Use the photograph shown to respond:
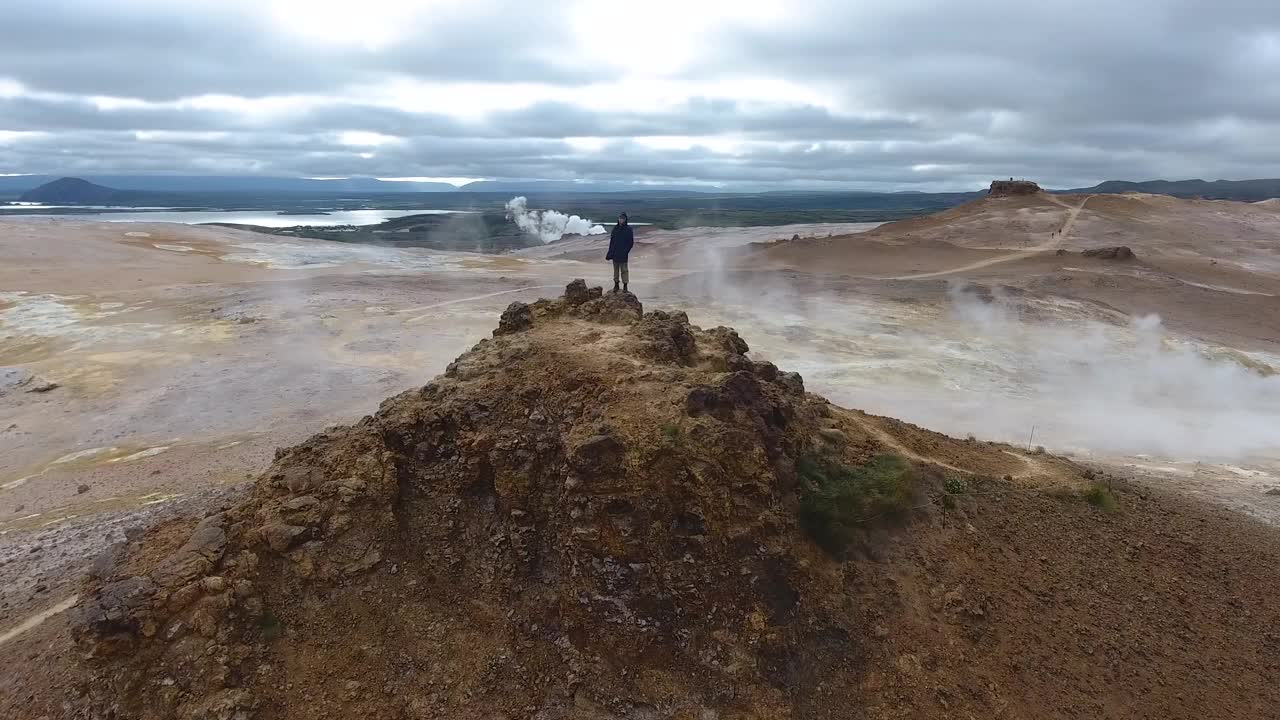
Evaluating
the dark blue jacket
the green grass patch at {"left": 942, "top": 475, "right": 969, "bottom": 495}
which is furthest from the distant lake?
the green grass patch at {"left": 942, "top": 475, "right": 969, "bottom": 495}

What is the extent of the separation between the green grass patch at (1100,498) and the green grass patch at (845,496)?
6.39 ft

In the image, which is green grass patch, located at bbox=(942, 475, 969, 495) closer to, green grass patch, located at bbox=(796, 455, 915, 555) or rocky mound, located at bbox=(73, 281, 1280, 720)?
rocky mound, located at bbox=(73, 281, 1280, 720)

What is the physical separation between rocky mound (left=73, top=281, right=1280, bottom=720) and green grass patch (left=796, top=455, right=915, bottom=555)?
0.8 inches

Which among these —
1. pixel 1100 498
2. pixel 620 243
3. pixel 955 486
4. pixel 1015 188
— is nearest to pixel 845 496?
pixel 955 486

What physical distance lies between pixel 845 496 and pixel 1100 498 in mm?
2928

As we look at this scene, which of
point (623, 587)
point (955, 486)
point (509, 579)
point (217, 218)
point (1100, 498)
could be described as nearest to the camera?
point (623, 587)

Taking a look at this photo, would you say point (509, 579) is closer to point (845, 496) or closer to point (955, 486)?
point (845, 496)

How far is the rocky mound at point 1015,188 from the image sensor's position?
40031 millimetres

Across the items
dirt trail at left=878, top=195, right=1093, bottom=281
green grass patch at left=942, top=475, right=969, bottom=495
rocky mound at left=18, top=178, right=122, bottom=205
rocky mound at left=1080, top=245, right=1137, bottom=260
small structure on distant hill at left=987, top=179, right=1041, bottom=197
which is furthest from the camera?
rocky mound at left=18, top=178, right=122, bottom=205

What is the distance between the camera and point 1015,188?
40.2 metres

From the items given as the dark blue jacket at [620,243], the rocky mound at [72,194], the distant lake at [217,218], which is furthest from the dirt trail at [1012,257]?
the rocky mound at [72,194]

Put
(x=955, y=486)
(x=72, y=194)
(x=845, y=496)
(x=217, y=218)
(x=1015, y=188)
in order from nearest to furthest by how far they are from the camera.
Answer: (x=845, y=496) < (x=955, y=486) < (x=1015, y=188) < (x=217, y=218) < (x=72, y=194)

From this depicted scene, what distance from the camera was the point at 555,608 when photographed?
16.6 feet

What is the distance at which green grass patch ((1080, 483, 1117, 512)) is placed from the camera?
6736mm
